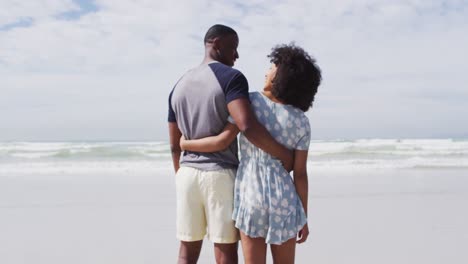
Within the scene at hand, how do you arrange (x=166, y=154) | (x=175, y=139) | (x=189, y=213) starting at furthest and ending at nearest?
(x=166, y=154) → (x=175, y=139) → (x=189, y=213)

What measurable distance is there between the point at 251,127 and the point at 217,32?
0.59 m

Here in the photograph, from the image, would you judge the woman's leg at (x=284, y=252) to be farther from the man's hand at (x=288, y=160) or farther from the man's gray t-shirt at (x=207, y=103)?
the man's gray t-shirt at (x=207, y=103)

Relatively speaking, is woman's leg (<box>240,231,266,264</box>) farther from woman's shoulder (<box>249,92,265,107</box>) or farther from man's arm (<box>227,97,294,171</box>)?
woman's shoulder (<box>249,92,265,107</box>)

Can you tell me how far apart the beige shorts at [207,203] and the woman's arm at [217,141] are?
0.13 m

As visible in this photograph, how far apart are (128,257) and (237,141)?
2.50 m

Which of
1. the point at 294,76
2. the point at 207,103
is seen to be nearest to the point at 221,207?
the point at 207,103

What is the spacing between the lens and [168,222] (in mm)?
6055

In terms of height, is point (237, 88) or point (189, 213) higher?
point (237, 88)

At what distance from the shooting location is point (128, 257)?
464 cm

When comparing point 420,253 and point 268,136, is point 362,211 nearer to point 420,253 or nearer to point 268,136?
point 420,253

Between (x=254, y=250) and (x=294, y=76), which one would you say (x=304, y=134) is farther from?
(x=254, y=250)

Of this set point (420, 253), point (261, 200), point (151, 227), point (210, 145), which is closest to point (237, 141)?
point (210, 145)

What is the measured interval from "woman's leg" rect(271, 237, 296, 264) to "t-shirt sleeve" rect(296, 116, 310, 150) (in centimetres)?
47

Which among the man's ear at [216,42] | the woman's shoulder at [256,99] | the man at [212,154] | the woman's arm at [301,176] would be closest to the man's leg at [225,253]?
the man at [212,154]
